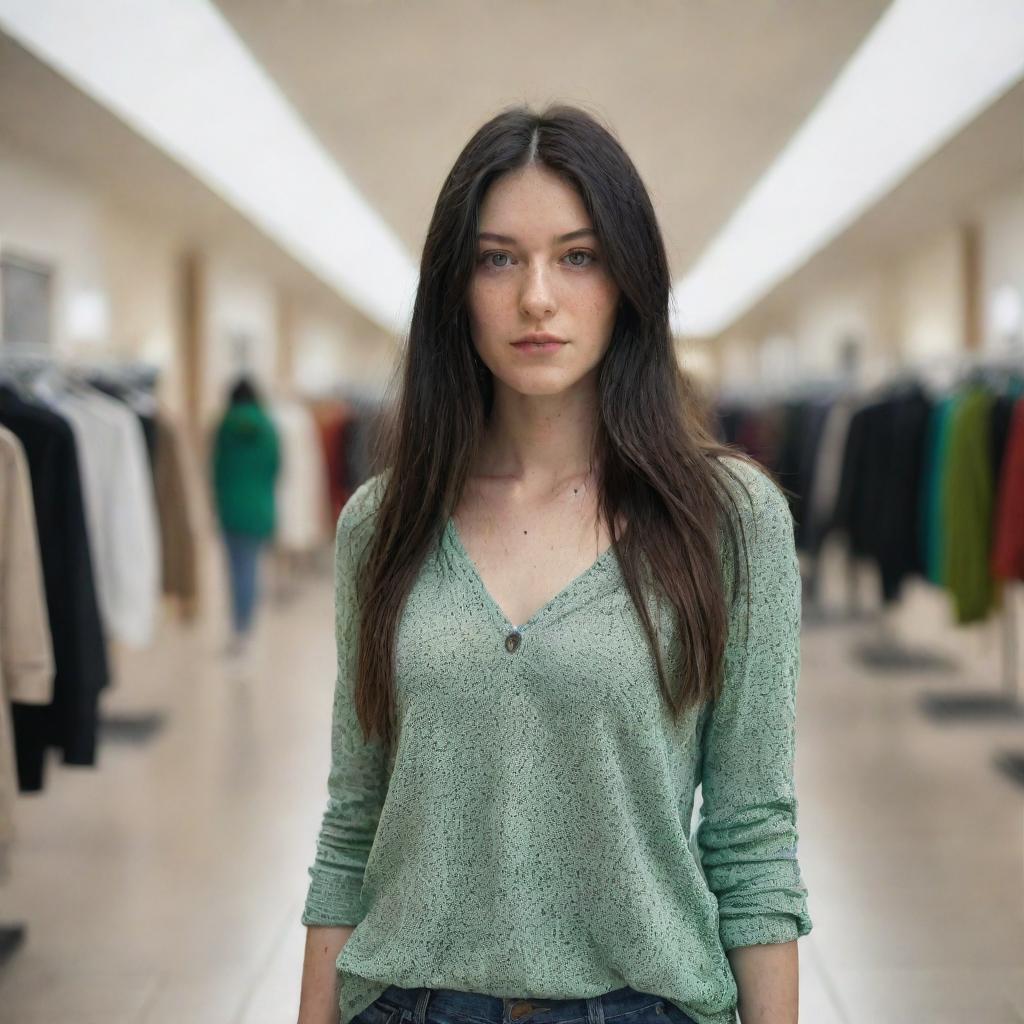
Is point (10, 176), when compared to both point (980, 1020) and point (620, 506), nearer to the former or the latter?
point (980, 1020)

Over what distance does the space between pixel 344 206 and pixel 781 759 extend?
14965mm

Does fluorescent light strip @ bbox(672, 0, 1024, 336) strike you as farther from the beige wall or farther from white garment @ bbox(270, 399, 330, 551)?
white garment @ bbox(270, 399, 330, 551)

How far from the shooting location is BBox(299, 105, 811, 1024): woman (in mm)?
1315

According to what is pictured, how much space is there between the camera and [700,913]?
134 centimetres

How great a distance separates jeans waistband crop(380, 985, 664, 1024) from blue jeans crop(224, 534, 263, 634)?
6.93m

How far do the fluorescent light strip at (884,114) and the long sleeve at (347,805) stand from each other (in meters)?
2.77

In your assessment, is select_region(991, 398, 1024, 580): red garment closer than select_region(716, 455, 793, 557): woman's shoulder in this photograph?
No

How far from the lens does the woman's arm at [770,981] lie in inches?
52.8

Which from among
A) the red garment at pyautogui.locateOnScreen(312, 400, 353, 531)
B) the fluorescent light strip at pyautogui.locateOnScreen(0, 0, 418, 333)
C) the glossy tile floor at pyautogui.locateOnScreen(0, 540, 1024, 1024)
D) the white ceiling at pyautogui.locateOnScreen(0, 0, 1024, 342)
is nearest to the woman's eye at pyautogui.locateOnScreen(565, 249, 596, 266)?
the fluorescent light strip at pyautogui.locateOnScreen(0, 0, 418, 333)

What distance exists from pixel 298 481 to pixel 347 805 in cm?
969

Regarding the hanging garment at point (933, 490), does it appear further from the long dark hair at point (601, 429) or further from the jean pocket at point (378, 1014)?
the jean pocket at point (378, 1014)

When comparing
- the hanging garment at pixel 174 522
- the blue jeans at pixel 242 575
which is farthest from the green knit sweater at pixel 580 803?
the blue jeans at pixel 242 575

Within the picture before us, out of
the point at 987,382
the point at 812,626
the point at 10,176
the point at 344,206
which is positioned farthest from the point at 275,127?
the point at 987,382

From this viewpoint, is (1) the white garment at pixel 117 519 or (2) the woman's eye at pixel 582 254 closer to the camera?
(2) the woman's eye at pixel 582 254
